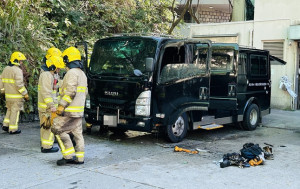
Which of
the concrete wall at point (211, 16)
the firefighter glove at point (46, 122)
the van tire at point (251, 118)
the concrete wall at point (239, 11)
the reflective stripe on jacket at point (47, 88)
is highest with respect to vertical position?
the concrete wall at point (211, 16)

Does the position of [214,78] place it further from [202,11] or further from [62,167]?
[202,11]

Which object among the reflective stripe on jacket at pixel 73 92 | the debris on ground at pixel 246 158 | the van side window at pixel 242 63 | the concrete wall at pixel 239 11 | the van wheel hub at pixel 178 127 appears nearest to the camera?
the reflective stripe on jacket at pixel 73 92

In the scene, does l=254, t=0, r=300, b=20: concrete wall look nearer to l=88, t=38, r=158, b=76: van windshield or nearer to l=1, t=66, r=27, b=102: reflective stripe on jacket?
l=88, t=38, r=158, b=76: van windshield

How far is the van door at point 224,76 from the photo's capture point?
9.24 metres

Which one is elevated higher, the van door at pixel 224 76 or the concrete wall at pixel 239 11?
the concrete wall at pixel 239 11

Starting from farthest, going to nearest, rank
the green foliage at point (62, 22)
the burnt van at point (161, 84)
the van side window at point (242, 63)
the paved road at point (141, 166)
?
the green foliage at point (62, 22) < the van side window at point (242, 63) < the burnt van at point (161, 84) < the paved road at point (141, 166)

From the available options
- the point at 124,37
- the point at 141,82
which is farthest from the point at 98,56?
the point at 141,82

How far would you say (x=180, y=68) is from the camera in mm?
8234

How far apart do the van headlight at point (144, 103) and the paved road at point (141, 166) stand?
68 centimetres

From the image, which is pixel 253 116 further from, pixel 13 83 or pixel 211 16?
pixel 211 16

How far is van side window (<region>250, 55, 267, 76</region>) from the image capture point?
10.4 metres

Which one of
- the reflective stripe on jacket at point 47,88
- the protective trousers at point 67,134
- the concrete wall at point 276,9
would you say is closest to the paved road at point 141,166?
the protective trousers at point 67,134

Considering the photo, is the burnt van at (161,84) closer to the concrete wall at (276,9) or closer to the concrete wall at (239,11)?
the concrete wall at (276,9)

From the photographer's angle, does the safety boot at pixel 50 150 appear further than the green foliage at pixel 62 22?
No
